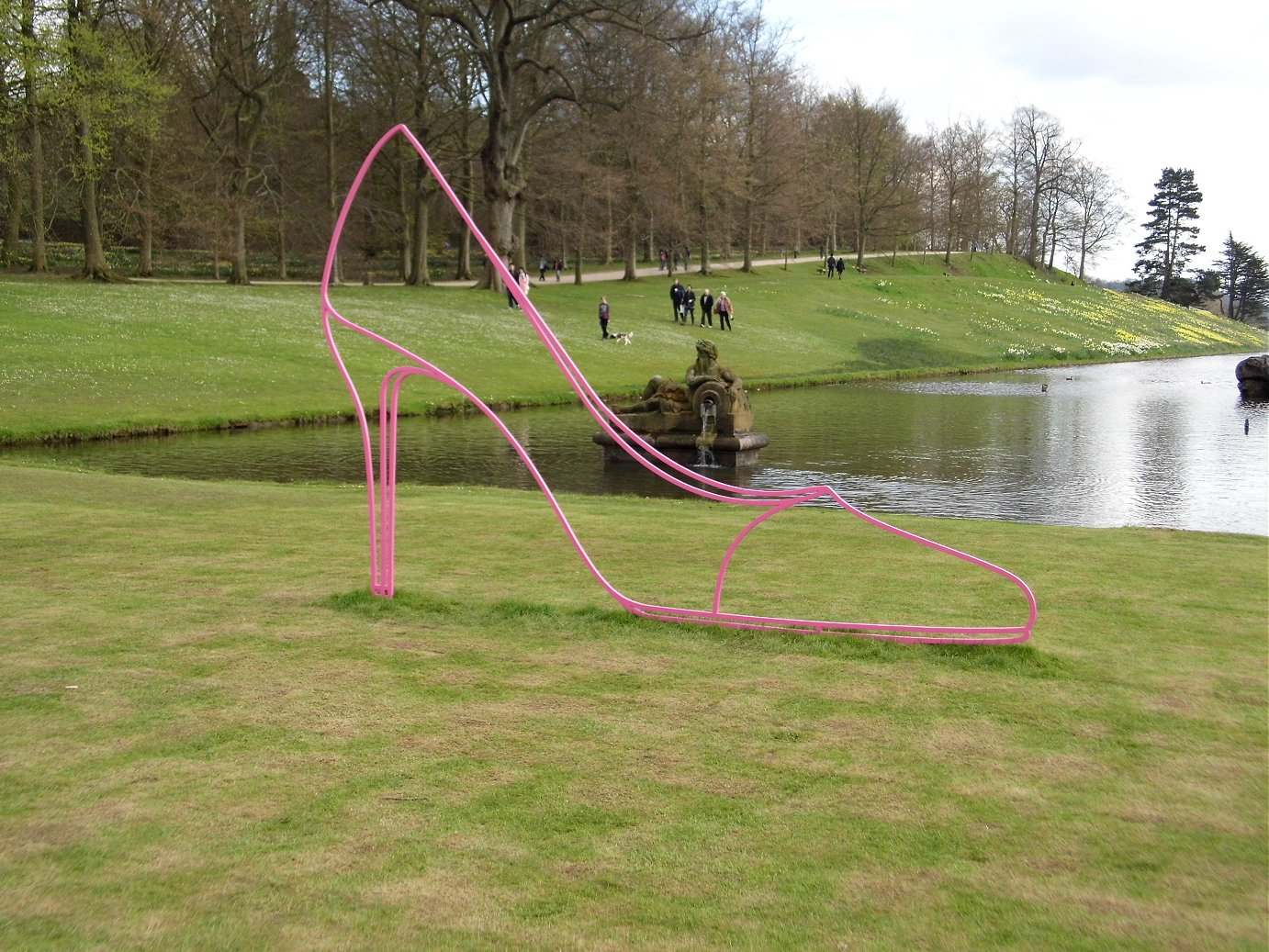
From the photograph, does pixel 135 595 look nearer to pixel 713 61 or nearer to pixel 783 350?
pixel 783 350

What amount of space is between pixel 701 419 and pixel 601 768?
19.9 m

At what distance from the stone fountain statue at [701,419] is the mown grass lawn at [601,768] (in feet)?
47.8

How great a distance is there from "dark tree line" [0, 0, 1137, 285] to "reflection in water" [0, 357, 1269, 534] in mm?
20153

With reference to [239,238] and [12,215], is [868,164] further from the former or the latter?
[12,215]

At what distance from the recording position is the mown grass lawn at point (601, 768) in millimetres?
4562

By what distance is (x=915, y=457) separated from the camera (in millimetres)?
25844

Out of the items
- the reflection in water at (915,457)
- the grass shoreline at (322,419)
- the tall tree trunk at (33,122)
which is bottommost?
the reflection in water at (915,457)

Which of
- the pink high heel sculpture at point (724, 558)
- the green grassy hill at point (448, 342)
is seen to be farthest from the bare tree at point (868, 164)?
the pink high heel sculpture at point (724, 558)

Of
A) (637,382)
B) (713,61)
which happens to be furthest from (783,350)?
(713,61)

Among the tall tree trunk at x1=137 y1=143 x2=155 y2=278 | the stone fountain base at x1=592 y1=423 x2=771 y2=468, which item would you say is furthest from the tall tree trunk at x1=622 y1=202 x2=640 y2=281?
the stone fountain base at x1=592 y1=423 x2=771 y2=468

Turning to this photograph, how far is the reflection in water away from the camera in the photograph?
20203mm

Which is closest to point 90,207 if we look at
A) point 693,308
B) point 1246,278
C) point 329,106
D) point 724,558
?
point 329,106

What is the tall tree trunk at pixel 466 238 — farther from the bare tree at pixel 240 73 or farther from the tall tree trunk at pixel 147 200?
the tall tree trunk at pixel 147 200

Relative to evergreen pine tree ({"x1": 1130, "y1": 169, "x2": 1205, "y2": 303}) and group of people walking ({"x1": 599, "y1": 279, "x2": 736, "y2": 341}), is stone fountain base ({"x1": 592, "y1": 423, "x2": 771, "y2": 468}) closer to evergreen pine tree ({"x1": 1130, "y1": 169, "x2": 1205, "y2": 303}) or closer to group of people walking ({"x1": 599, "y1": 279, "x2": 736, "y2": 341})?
group of people walking ({"x1": 599, "y1": 279, "x2": 736, "y2": 341})
